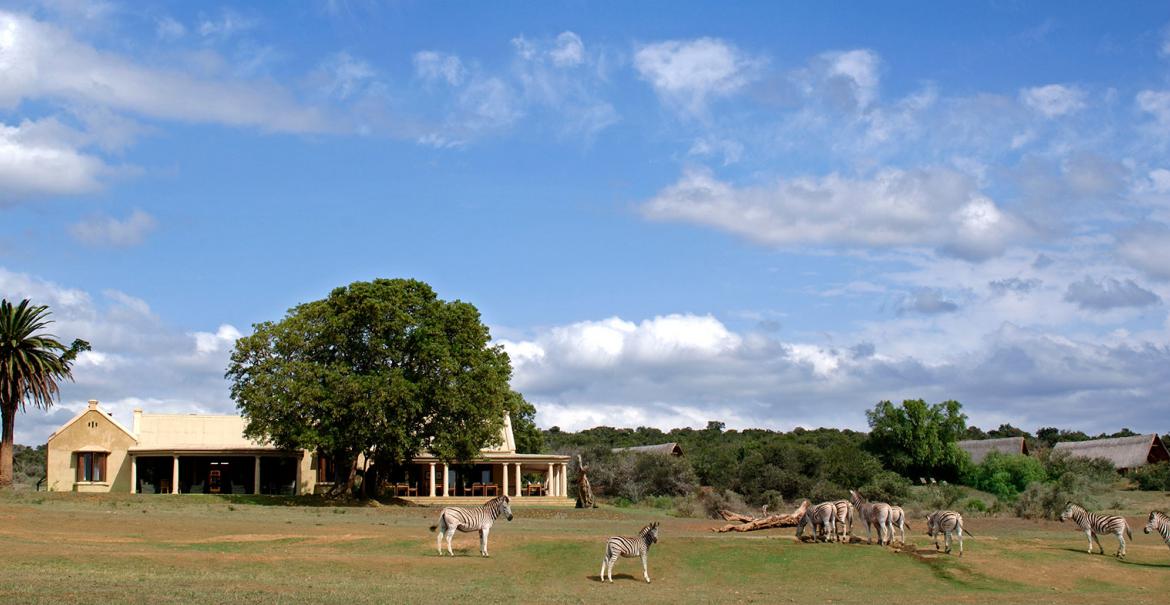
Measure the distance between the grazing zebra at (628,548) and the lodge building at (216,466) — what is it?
96.2 feet

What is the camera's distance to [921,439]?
226ft

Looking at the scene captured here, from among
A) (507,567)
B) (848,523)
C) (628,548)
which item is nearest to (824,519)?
(848,523)

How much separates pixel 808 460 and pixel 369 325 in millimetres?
26425

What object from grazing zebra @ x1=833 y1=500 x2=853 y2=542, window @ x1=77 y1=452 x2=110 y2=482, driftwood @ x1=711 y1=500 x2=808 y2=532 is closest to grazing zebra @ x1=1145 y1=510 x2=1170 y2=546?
grazing zebra @ x1=833 y1=500 x2=853 y2=542

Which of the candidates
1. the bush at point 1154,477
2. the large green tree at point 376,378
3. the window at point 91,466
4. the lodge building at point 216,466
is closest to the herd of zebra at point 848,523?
the large green tree at point 376,378

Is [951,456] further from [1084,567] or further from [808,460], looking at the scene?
[1084,567]

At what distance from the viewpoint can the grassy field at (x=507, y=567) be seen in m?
22.4

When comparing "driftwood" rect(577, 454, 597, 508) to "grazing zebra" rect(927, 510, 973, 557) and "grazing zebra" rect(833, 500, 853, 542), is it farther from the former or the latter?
"grazing zebra" rect(927, 510, 973, 557)

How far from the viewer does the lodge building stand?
57156 mm

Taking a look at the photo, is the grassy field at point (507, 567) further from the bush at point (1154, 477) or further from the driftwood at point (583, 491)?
the bush at point (1154, 477)

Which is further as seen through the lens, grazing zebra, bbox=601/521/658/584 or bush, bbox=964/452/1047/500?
bush, bbox=964/452/1047/500

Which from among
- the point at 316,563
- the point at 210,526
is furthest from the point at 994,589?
the point at 210,526

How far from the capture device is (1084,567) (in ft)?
96.9

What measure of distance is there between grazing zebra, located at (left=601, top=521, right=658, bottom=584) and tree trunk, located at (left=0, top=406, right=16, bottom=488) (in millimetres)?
35640
